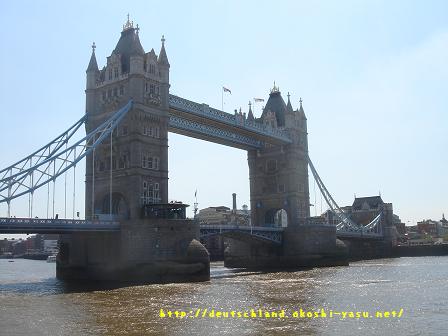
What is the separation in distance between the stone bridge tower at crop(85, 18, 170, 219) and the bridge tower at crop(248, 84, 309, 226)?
1232 inches

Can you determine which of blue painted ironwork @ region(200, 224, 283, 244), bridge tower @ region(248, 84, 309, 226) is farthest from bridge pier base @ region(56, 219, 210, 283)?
bridge tower @ region(248, 84, 309, 226)

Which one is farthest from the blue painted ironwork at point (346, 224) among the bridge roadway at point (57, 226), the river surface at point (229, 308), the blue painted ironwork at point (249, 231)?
the river surface at point (229, 308)

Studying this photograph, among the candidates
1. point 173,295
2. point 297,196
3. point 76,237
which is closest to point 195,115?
point 76,237

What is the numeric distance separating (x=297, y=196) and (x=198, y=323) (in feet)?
225

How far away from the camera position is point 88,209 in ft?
223

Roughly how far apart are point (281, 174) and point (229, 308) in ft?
207

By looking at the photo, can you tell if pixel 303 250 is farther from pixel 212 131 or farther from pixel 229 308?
pixel 229 308

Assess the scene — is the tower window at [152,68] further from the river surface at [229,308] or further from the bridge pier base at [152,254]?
the river surface at [229,308]

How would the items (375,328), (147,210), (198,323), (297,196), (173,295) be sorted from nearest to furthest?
(375,328) < (198,323) < (173,295) < (147,210) < (297,196)

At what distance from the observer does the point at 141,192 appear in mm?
64312

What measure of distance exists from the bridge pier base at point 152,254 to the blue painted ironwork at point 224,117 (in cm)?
1888

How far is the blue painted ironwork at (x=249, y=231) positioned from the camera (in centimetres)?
7162

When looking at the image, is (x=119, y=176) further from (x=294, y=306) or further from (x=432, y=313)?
(x=432, y=313)

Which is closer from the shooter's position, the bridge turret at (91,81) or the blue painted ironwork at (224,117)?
the bridge turret at (91,81)
